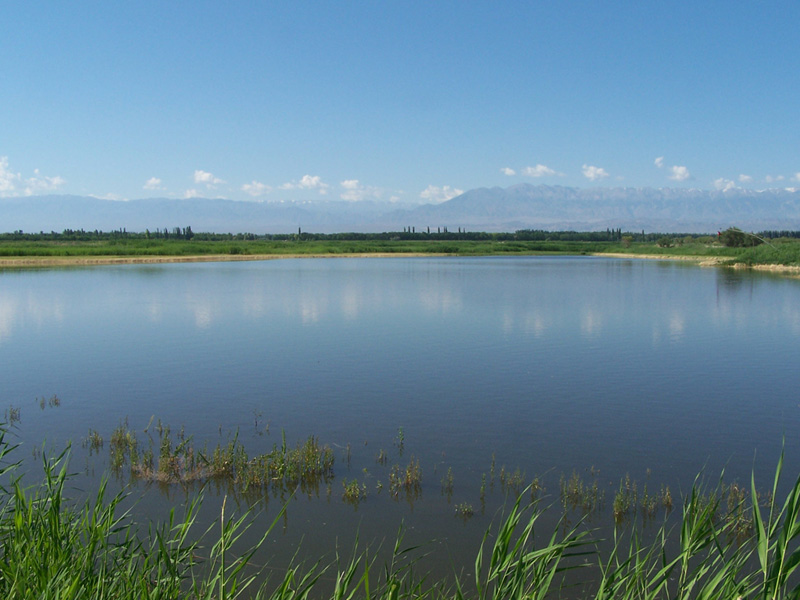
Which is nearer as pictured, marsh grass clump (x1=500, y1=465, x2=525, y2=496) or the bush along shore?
the bush along shore

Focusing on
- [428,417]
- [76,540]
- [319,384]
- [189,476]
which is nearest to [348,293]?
[319,384]

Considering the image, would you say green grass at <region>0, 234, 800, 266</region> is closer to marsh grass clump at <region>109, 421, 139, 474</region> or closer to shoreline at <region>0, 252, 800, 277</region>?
shoreline at <region>0, 252, 800, 277</region>

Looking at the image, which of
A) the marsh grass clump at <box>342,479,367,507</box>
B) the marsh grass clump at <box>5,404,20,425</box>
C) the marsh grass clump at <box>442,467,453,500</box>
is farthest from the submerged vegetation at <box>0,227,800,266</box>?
the marsh grass clump at <box>5,404,20,425</box>

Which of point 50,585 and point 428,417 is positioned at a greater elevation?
point 50,585

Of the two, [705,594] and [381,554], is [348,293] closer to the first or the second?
[381,554]

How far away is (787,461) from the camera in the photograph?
987 cm

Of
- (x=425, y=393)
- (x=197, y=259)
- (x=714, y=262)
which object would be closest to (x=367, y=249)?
(x=197, y=259)

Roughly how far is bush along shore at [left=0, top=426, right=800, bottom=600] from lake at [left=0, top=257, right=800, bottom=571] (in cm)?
32

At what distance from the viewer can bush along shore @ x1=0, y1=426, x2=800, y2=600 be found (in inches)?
168

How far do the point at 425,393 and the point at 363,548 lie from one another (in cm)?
656

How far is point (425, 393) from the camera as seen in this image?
1373 centimetres

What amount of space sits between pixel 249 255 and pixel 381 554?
83.5 m

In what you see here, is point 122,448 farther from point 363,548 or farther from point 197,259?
point 197,259

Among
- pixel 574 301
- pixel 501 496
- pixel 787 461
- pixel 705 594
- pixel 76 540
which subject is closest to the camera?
pixel 705 594
